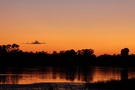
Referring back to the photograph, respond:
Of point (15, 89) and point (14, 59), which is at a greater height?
point (14, 59)

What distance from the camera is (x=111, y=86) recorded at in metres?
48.3

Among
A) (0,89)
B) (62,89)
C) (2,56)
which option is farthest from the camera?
(2,56)

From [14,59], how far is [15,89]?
6102 inches

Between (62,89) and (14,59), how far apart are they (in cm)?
15450

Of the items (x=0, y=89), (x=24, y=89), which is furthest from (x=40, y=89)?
(x=0, y=89)

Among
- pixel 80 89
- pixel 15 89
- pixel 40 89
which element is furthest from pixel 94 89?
pixel 15 89

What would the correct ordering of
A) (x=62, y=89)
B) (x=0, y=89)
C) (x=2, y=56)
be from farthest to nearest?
(x=2, y=56) < (x=62, y=89) < (x=0, y=89)

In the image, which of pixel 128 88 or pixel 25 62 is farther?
pixel 25 62

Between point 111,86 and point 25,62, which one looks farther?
point 25,62

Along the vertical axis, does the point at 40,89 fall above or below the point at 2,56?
below

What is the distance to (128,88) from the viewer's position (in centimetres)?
4491

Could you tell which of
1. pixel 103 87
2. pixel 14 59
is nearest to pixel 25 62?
pixel 14 59

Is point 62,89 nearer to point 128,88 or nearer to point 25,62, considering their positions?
point 128,88

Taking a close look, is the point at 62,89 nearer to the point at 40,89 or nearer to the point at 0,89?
the point at 40,89
